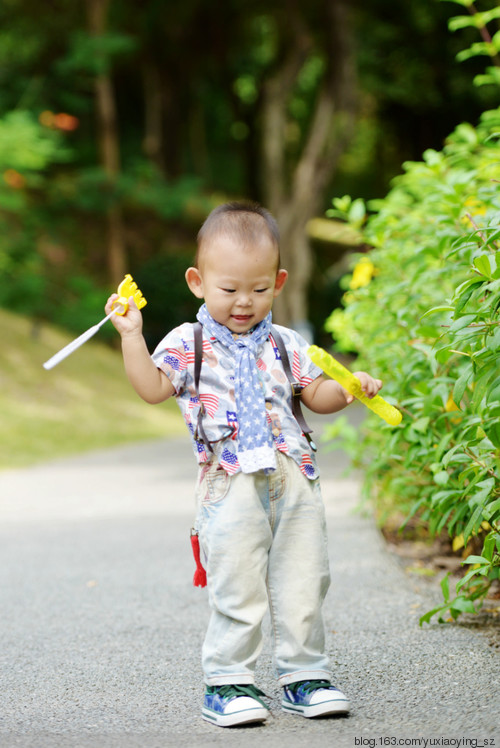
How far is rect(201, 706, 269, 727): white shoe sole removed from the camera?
2.58 m

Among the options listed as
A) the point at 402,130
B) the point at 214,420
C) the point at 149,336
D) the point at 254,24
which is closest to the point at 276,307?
the point at 149,336

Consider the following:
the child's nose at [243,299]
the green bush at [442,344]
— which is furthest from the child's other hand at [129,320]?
the green bush at [442,344]

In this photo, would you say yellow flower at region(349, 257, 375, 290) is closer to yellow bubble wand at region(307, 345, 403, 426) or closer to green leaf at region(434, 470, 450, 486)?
green leaf at region(434, 470, 450, 486)

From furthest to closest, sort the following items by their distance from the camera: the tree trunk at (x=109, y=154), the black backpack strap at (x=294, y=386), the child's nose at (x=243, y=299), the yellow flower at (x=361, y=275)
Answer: the tree trunk at (x=109, y=154) → the yellow flower at (x=361, y=275) → the black backpack strap at (x=294, y=386) → the child's nose at (x=243, y=299)

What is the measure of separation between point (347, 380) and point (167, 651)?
52.5 inches

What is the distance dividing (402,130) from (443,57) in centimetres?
503

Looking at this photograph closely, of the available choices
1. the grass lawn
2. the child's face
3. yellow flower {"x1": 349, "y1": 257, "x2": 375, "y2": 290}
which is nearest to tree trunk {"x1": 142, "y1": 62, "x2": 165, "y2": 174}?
the grass lawn

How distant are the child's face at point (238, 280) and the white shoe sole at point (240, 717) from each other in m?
1.09

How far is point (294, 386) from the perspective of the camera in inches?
113

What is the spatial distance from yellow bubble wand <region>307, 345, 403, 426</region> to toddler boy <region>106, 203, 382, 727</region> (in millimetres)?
28

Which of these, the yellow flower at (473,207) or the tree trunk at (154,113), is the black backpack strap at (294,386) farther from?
the tree trunk at (154,113)

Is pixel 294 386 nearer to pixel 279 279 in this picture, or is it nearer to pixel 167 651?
pixel 279 279

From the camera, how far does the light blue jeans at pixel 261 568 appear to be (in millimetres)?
2682

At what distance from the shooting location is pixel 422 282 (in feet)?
13.6
